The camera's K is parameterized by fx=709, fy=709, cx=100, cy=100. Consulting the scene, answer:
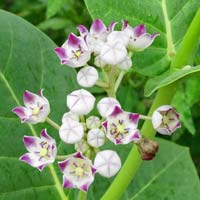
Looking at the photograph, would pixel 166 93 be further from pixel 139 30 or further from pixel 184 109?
pixel 184 109

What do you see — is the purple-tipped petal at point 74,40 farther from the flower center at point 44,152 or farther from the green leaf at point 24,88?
the green leaf at point 24,88

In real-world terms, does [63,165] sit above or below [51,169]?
above

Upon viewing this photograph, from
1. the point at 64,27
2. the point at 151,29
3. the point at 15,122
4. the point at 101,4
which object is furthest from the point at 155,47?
the point at 64,27

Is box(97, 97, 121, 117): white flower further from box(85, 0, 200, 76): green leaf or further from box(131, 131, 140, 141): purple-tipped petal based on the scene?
box(85, 0, 200, 76): green leaf

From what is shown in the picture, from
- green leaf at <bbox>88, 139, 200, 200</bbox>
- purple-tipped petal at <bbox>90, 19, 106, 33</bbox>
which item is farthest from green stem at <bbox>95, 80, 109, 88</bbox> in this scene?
green leaf at <bbox>88, 139, 200, 200</bbox>

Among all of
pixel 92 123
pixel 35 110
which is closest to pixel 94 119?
pixel 92 123

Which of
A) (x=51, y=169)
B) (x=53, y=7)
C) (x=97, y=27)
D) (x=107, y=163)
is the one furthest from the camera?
(x=53, y=7)
